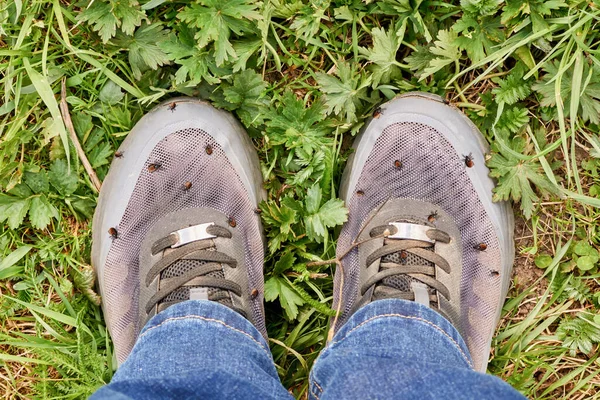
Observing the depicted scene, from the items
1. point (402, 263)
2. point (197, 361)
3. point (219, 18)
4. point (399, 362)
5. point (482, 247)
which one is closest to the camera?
point (399, 362)

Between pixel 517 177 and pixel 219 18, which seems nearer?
pixel 219 18

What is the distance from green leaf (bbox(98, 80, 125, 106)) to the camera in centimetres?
245

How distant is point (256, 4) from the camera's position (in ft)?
7.41

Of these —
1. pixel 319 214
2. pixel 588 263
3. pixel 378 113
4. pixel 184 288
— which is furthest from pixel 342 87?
pixel 588 263

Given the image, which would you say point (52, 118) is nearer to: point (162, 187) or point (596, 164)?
point (162, 187)

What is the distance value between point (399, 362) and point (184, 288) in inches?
35.8

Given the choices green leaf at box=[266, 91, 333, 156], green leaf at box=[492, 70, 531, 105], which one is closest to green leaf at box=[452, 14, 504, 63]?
green leaf at box=[492, 70, 531, 105]

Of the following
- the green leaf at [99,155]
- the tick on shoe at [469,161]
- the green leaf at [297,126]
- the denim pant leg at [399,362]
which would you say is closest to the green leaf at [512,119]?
the tick on shoe at [469,161]

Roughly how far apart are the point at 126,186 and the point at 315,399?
114 centimetres

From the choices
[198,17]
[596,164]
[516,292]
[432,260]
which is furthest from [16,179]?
[596,164]

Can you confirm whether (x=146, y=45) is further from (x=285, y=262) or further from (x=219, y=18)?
(x=285, y=262)

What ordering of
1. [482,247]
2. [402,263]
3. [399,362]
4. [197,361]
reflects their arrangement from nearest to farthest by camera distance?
[399,362], [197,361], [402,263], [482,247]

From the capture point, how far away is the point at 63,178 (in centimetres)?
246

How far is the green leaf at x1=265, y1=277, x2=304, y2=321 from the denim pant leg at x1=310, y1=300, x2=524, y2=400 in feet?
1.13
